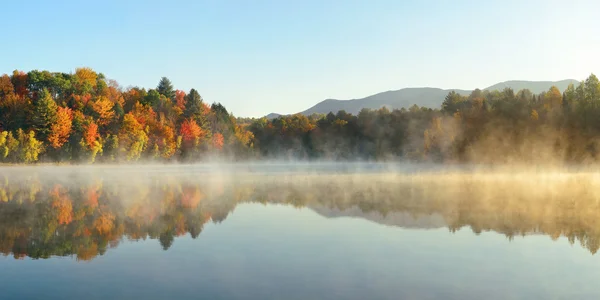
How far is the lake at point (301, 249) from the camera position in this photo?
1007 cm

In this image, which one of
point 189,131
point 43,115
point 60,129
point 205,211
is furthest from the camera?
point 189,131

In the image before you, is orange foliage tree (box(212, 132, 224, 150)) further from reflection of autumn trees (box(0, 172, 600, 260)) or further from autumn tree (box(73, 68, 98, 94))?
reflection of autumn trees (box(0, 172, 600, 260))

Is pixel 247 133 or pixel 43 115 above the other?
pixel 43 115

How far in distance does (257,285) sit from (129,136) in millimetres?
87514

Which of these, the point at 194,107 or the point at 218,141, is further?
the point at 218,141

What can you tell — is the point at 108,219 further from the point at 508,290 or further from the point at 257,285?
the point at 508,290

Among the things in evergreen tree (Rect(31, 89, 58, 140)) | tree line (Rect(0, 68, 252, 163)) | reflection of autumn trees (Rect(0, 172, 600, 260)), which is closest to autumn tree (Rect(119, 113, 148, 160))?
tree line (Rect(0, 68, 252, 163))

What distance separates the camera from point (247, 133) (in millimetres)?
134375

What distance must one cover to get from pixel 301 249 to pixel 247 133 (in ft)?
398

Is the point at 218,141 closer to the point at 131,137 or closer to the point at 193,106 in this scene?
the point at 193,106

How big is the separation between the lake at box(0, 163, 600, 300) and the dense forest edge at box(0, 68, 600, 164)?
159ft

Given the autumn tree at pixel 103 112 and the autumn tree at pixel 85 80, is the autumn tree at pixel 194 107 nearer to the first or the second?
the autumn tree at pixel 85 80

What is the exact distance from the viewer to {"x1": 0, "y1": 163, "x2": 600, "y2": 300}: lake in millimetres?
10070

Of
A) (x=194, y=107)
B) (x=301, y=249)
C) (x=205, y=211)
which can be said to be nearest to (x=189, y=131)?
(x=194, y=107)
